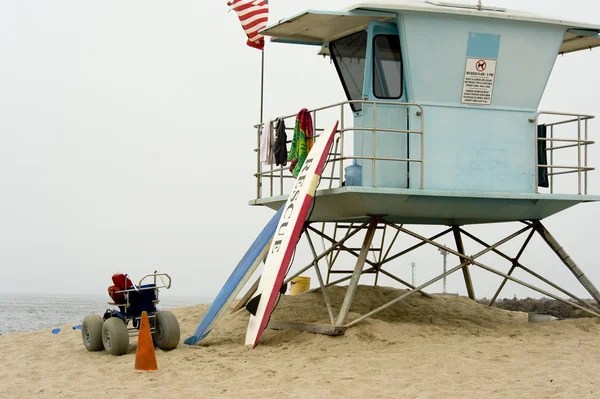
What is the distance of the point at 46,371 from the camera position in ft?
→ 38.2

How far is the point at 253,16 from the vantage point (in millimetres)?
16094

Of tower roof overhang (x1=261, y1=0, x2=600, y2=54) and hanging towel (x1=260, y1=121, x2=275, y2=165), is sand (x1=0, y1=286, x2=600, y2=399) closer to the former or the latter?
hanging towel (x1=260, y1=121, x2=275, y2=165)

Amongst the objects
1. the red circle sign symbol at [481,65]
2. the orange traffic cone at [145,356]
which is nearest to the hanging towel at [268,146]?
the red circle sign symbol at [481,65]

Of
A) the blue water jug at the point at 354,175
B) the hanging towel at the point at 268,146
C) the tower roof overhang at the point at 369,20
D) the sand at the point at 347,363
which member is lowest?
the sand at the point at 347,363

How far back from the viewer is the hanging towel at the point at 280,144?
1421 centimetres

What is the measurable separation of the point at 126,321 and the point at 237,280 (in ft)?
5.74

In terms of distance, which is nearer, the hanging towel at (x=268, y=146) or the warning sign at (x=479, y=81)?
the warning sign at (x=479, y=81)

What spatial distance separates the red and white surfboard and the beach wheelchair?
1170 millimetres

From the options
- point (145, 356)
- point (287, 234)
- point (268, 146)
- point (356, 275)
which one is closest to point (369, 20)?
point (268, 146)

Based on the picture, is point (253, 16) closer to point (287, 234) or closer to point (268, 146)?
point (268, 146)

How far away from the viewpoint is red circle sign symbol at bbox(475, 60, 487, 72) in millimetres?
13555

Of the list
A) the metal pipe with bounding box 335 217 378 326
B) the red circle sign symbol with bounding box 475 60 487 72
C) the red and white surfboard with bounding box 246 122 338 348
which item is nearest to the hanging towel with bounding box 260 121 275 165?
the red and white surfboard with bounding box 246 122 338 348

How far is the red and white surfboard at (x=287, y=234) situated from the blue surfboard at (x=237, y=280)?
0.57m

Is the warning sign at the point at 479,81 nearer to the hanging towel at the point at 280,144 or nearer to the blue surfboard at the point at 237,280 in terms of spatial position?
the hanging towel at the point at 280,144
